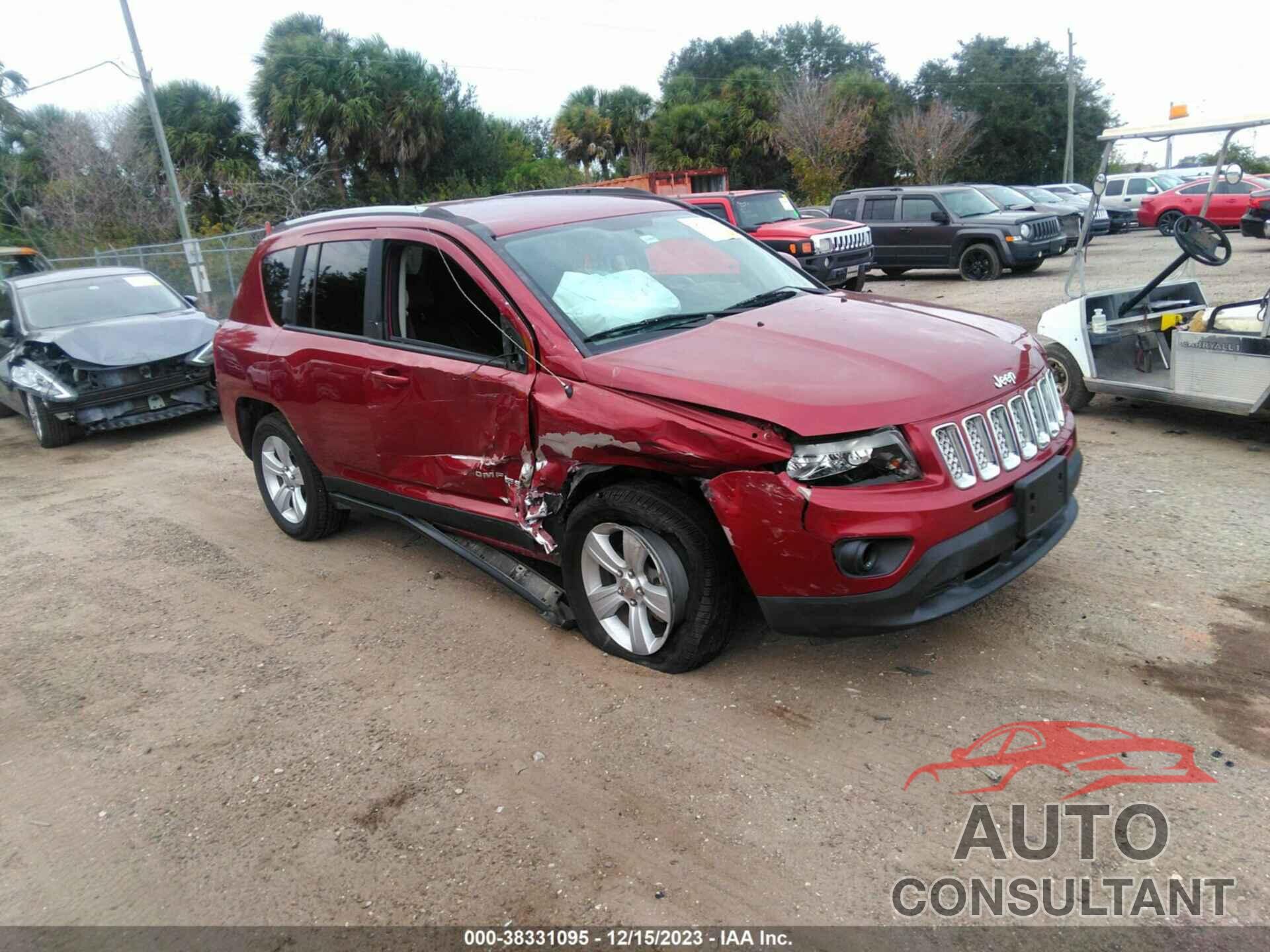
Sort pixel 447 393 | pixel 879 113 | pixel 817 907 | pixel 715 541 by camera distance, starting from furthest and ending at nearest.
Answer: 1. pixel 879 113
2. pixel 447 393
3. pixel 715 541
4. pixel 817 907

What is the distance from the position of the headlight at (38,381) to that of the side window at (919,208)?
45.3ft

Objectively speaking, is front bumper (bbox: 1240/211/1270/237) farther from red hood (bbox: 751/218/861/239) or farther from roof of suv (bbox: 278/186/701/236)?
roof of suv (bbox: 278/186/701/236)

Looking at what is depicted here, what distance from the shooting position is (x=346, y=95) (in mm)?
33000

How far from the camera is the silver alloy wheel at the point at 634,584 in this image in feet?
12.0

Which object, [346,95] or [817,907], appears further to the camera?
[346,95]

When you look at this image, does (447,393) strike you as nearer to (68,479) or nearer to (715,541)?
(715,541)

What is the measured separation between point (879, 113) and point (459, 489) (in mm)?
42806

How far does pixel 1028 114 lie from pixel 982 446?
1908 inches

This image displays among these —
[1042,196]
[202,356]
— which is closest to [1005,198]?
[1042,196]

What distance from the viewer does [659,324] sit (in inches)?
161

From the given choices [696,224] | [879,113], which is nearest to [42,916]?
[696,224]

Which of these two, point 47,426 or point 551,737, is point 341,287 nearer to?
point 551,737

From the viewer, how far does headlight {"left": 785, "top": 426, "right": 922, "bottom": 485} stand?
3262 millimetres

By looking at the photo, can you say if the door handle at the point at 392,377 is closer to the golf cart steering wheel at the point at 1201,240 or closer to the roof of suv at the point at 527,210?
the roof of suv at the point at 527,210
